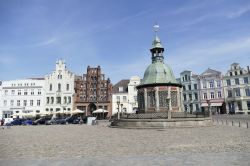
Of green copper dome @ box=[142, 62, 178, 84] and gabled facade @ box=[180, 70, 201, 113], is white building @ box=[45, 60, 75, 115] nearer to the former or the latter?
green copper dome @ box=[142, 62, 178, 84]

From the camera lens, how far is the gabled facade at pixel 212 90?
2662 inches

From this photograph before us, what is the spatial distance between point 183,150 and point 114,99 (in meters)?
58.1

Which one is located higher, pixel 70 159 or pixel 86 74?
pixel 86 74

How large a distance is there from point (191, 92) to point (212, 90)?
21.5 ft

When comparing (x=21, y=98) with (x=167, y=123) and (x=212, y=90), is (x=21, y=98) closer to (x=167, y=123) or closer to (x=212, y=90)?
(x=167, y=123)

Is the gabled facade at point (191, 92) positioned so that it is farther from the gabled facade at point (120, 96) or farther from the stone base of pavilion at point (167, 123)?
the stone base of pavilion at point (167, 123)

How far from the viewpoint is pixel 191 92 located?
73.0 m

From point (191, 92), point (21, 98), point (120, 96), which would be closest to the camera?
point (21, 98)

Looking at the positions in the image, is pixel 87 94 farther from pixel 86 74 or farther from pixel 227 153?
pixel 227 153

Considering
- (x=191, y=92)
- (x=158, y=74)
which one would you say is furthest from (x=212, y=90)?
(x=158, y=74)

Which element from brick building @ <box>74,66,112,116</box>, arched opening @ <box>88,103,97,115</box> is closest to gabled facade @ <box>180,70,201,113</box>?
brick building @ <box>74,66,112,116</box>

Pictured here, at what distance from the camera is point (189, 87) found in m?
73.6

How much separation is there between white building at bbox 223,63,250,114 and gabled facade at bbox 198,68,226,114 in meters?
1.62

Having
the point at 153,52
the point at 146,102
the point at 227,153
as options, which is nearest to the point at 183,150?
the point at 227,153
